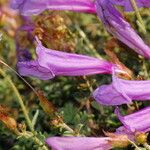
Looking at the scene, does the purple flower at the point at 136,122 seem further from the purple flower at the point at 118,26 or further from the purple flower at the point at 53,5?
the purple flower at the point at 53,5

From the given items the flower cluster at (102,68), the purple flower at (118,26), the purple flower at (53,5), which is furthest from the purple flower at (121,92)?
the purple flower at (53,5)

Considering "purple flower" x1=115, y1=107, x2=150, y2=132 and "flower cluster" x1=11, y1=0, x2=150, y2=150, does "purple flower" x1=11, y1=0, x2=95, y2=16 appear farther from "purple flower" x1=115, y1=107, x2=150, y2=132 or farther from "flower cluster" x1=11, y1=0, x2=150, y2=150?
"purple flower" x1=115, y1=107, x2=150, y2=132

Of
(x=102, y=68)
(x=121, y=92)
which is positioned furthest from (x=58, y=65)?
(x=121, y=92)

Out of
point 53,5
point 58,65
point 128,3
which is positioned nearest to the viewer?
point 58,65

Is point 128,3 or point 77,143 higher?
point 128,3

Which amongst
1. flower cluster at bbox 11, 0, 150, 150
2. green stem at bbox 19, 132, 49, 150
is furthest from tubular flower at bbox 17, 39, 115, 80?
green stem at bbox 19, 132, 49, 150

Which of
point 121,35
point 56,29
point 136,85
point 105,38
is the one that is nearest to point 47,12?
point 56,29

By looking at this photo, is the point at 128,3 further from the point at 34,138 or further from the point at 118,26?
the point at 34,138
